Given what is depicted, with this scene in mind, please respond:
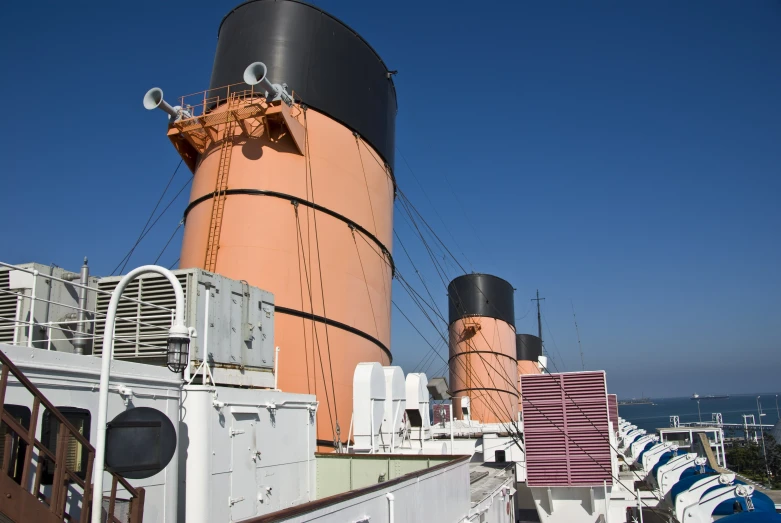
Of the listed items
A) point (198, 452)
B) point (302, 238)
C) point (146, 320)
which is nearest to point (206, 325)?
point (146, 320)

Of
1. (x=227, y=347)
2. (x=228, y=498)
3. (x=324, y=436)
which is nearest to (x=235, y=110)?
(x=227, y=347)

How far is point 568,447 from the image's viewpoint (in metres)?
14.5

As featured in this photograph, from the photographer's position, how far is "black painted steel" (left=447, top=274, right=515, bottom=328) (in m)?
31.6

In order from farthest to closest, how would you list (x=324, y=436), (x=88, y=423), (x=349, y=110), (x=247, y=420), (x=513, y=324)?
(x=513, y=324) → (x=349, y=110) → (x=324, y=436) → (x=247, y=420) → (x=88, y=423)

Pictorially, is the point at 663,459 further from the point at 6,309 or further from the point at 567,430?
the point at 6,309

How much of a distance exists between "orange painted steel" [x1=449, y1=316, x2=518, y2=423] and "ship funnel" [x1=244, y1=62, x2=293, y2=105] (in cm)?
2038

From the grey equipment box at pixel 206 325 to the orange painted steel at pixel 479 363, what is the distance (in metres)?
21.8

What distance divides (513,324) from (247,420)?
90.0 ft

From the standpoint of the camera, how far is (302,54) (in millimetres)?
13781

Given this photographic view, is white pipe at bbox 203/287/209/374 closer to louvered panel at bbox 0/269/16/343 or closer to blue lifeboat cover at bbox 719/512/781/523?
louvered panel at bbox 0/269/16/343

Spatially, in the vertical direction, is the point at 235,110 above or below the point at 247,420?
above

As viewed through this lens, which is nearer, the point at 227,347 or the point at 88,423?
the point at 88,423

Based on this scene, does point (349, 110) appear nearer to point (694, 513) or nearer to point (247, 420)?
point (247, 420)

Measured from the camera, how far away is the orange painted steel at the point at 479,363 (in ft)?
101
